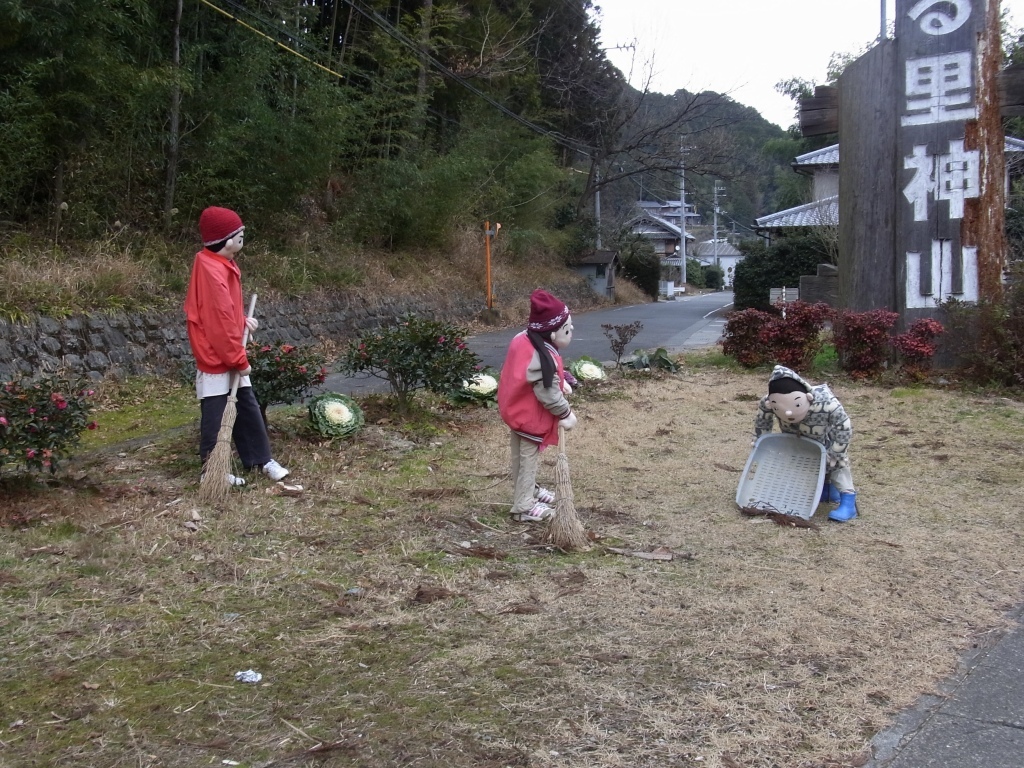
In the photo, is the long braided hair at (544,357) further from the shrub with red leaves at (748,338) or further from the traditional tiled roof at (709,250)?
A: the traditional tiled roof at (709,250)

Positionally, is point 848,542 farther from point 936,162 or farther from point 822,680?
point 936,162

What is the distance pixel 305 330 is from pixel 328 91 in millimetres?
4415

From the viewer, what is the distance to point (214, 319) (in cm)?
540

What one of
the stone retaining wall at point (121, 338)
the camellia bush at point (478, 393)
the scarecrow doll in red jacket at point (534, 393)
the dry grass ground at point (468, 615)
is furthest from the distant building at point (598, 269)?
the scarecrow doll in red jacket at point (534, 393)

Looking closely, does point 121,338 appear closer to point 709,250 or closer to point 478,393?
point 478,393

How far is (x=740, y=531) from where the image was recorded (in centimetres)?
507

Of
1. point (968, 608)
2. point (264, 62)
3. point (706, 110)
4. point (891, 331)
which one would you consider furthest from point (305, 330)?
point (706, 110)

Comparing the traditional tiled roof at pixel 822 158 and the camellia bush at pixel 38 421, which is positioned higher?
the traditional tiled roof at pixel 822 158

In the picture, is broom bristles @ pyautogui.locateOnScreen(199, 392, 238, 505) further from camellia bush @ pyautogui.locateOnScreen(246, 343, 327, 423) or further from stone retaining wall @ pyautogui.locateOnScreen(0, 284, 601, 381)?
stone retaining wall @ pyautogui.locateOnScreen(0, 284, 601, 381)

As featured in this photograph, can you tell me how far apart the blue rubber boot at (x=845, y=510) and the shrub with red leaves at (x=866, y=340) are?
5436 mm

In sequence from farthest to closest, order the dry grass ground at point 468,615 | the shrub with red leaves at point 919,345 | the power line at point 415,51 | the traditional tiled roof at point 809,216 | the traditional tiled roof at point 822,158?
the traditional tiled roof at point 822,158, the traditional tiled roof at point 809,216, the power line at point 415,51, the shrub with red leaves at point 919,345, the dry grass ground at point 468,615

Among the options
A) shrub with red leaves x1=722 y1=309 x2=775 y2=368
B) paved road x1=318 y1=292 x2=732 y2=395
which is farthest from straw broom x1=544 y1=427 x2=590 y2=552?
shrub with red leaves x1=722 y1=309 x2=775 y2=368

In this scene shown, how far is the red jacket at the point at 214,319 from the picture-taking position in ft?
17.7

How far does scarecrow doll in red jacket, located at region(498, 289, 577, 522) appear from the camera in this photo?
16.1 feet
